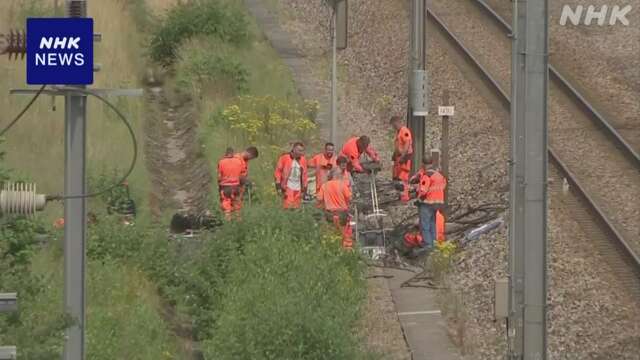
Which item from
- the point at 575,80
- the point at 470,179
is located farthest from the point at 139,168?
the point at 575,80

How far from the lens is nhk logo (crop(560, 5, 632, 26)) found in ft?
109

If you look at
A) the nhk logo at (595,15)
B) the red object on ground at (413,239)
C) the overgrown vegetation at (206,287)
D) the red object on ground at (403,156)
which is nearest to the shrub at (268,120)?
the overgrown vegetation at (206,287)

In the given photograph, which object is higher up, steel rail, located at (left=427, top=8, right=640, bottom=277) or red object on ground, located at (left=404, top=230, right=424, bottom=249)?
steel rail, located at (left=427, top=8, right=640, bottom=277)

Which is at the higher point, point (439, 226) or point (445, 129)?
point (445, 129)

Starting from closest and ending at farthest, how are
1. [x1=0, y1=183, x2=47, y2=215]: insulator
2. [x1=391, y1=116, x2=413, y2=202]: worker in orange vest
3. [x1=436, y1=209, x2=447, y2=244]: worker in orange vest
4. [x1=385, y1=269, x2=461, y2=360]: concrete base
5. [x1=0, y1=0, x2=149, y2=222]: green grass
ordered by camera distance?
[x1=0, y1=183, x2=47, y2=215]: insulator
[x1=385, y1=269, x2=461, y2=360]: concrete base
[x1=436, y1=209, x2=447, y2=244]: worker in orange vest
[x1=0, y1=0, x2=149, y2=222]: green grass
[x1=391, y1=116, x2=413, y2=202]: worker in orange vest

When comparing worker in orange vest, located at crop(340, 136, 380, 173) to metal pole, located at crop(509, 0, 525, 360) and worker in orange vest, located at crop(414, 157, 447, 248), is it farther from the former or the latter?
metal pole, located at crop(509, 0, 525, 360)

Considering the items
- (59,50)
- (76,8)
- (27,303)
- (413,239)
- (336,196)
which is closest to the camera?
(59,50)

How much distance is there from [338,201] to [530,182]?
5803 mm

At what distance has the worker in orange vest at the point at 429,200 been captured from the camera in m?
20.3

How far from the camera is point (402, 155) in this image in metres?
23.6

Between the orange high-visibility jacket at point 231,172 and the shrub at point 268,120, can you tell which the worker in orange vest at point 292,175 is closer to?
the orange high-visibility jacket at point 231,172

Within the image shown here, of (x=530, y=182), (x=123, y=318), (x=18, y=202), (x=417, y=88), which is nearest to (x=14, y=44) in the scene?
(x=18, y=202)

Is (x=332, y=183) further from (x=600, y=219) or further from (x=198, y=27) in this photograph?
(x=198, y=27)

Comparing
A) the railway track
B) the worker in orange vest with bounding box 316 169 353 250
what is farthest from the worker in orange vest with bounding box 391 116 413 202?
the worker in orange vest with bounding box 316 169 353 250
